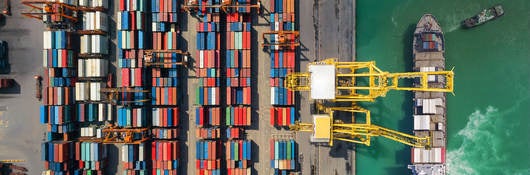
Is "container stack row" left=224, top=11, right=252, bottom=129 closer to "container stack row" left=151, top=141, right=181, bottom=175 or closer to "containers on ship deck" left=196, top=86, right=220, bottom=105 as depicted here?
"containers on ship deck" left=196, top=86, right=220, bottom=105

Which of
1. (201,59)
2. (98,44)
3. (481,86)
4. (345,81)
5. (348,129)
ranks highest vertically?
(98,44)

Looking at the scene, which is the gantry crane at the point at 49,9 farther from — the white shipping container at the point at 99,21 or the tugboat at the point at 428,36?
the tugboat at the point at 428,36

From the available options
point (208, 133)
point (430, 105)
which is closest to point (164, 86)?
point (208, 133)

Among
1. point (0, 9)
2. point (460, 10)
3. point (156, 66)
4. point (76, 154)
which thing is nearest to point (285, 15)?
point (156, 66)

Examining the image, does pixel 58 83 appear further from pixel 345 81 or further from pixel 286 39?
pixel 345 81

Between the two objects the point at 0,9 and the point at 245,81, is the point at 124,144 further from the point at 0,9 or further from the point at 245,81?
the point at 0,9

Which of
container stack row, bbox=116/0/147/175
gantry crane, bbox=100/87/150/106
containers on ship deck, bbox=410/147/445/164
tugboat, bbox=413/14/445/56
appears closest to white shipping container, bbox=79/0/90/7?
container stack row, bbox=116/0/147/175
